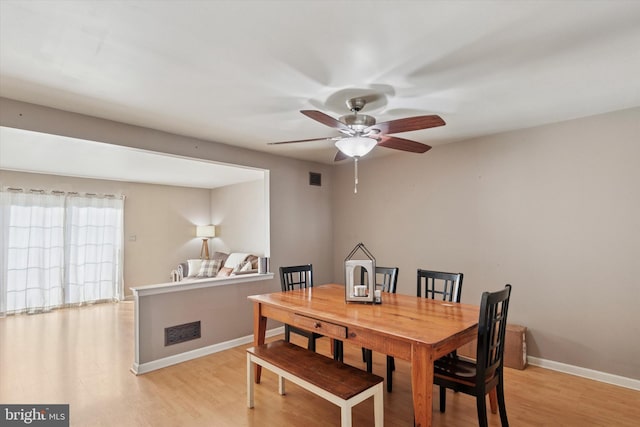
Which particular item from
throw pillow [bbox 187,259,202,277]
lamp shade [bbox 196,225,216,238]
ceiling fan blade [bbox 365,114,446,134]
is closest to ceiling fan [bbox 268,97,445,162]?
ceiling fan blade [bbox 365,114,446,134]

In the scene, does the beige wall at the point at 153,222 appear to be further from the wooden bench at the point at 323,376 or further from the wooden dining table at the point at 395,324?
the wooden bench at the point at 323,376

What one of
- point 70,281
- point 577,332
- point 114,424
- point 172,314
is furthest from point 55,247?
point 577,332

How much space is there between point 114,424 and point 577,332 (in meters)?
3.96

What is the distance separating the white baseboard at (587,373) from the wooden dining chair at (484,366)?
1576 mm

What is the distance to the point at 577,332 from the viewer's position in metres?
3.06

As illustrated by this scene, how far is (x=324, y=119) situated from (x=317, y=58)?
1.19 ft

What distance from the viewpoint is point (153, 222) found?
6605 mm

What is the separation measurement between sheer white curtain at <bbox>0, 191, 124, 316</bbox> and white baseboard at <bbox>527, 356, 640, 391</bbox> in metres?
6.61

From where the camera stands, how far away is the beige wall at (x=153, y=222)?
6.20 meters

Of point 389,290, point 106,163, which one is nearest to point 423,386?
point 389,290

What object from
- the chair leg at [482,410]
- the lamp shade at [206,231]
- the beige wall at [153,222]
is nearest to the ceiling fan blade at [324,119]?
the chair leg at [482,410]

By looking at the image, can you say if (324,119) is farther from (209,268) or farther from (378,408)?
(209,268)

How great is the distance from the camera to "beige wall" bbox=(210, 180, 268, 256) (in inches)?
234

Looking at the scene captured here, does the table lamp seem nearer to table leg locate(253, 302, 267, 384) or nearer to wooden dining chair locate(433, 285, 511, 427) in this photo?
table leg locate(253, 302, 267, 384)
